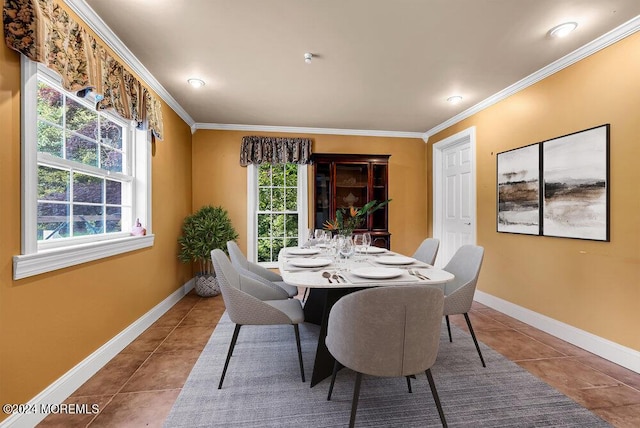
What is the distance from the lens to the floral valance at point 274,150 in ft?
14.6

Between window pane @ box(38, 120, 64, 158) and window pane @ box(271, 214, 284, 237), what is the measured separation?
3036 millimetres

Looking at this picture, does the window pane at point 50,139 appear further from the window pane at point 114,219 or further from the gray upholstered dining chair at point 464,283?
the gray upholstered dining chair at point 464,283

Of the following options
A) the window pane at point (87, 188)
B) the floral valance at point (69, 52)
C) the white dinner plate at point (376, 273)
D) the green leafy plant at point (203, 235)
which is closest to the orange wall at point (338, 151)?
the green leafy plant at point (203, 235)

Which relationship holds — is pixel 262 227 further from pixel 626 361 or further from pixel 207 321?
pixel 626 361

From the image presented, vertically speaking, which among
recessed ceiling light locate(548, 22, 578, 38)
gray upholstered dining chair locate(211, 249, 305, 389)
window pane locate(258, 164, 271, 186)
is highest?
recessed ceiling light locate(548, 22, 578, 38)

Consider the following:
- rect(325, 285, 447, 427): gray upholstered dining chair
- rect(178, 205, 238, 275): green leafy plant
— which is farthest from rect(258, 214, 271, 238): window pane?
rect(325, 285, 447, 427): gray upholstered dining chair

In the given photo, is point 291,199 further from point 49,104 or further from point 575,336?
point 575,336

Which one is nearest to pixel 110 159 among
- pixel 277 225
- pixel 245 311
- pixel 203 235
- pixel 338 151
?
pixel 203 235

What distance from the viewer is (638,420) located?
161 cm

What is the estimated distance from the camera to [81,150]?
2084mm

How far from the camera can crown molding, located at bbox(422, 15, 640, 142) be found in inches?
83.8

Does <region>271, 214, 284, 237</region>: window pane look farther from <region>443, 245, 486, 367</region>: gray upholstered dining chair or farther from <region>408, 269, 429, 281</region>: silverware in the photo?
<region>408, 269, 429, 281</region>: silverware

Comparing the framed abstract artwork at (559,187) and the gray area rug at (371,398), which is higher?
the framed abstract artwork at (559,187)

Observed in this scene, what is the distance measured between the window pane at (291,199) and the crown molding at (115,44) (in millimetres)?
2032
